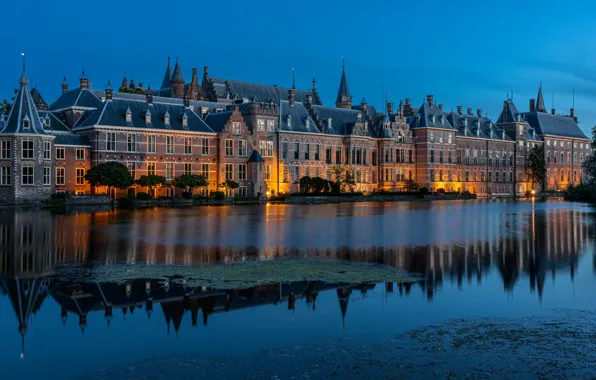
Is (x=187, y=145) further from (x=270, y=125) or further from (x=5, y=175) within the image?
(x=5, y=175)

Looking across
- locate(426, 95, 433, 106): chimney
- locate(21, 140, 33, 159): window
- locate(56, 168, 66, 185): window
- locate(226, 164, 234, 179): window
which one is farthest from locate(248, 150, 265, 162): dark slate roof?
locate(426, 95, 433, 106): chimney

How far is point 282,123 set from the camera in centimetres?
8475

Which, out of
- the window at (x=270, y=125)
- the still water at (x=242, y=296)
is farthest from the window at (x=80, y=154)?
the still water at (x=242, y=296)

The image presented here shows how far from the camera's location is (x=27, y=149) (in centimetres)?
6091

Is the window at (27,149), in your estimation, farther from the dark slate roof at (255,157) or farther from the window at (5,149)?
the dark slate roof at (255,157)

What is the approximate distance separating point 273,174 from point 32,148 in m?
30.3

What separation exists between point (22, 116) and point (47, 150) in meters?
3.66

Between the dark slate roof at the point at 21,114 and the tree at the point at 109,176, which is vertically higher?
→ the dark slate roof at the point at 21,114

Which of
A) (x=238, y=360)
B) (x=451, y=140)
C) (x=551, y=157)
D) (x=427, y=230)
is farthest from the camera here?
(x=551, y=157)

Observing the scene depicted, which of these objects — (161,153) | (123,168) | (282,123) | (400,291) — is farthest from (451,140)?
(400,291)

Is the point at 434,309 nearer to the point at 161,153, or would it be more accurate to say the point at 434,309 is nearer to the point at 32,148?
the point at 32,148

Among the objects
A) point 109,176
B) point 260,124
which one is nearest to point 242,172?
point 260,124

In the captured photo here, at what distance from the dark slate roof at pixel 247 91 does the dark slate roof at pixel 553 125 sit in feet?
166

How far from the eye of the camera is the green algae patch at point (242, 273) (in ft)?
57.8
